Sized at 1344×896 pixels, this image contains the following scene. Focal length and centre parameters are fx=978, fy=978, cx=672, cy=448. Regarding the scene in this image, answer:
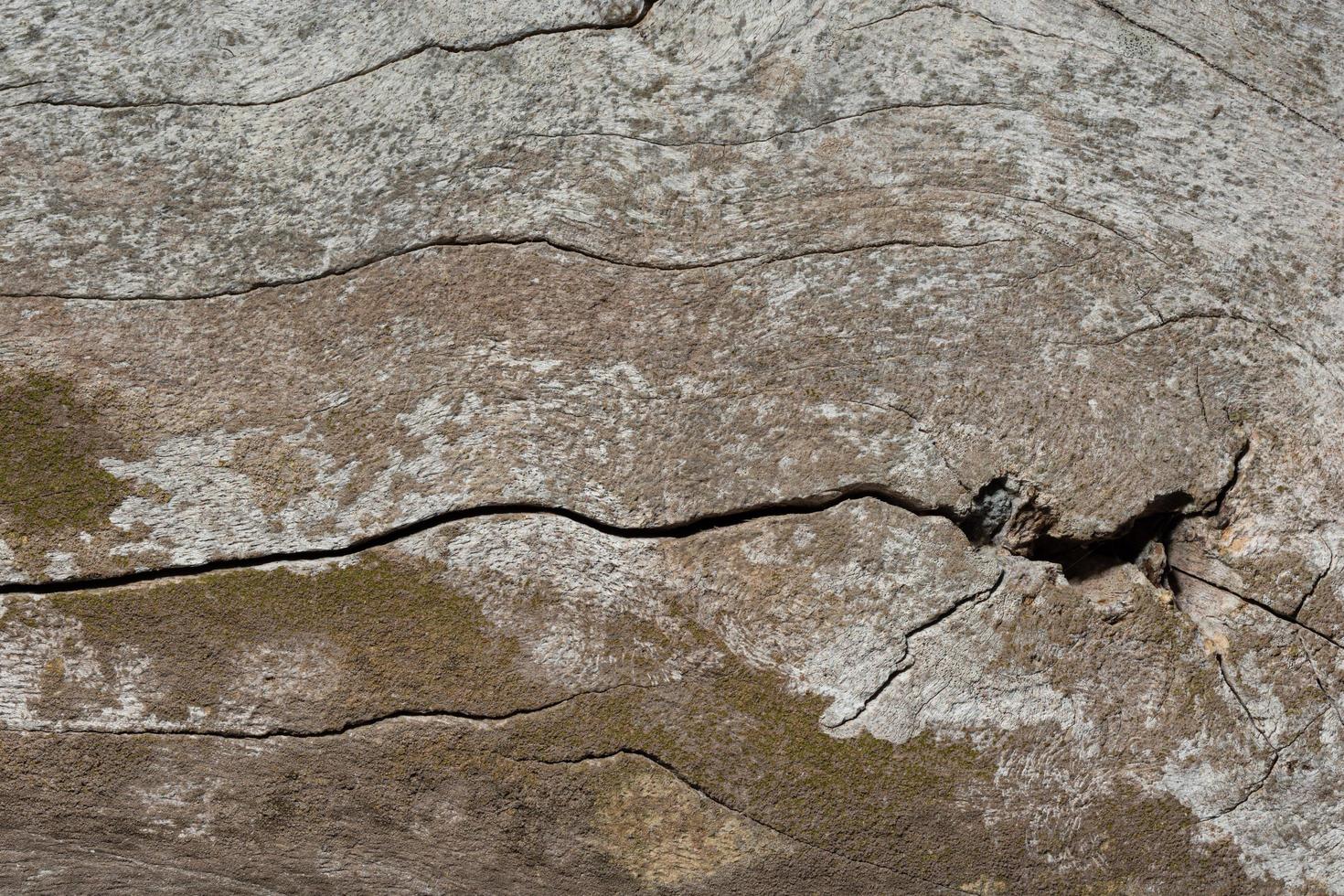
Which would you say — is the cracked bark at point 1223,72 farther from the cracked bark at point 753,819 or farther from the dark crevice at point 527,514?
the cracked bark at point 753,819

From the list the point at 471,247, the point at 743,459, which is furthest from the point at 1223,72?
the point at 471,247

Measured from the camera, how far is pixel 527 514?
5.99 feet

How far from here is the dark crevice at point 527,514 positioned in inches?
70.4

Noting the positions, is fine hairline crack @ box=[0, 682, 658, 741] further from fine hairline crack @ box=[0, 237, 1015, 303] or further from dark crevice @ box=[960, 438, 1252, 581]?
fine hairline crack @ box=[0, 237, 1015, 303]

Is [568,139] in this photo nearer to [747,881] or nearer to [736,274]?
[736,274]

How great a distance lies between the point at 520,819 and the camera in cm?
192

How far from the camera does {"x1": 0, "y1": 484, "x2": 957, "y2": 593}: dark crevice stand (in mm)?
1787

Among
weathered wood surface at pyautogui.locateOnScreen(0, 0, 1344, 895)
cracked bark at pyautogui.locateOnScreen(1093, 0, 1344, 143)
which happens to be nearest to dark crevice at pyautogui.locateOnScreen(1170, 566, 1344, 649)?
weathered wood surface at pyautogui.locateOnScreen(0, 0, 1344, 895)

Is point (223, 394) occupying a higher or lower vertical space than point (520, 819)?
higher

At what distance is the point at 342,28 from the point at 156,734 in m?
1.46

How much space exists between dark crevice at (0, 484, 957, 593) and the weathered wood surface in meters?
0.01

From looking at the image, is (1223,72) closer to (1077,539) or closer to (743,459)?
(1077,539)

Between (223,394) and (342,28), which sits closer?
(223,394)

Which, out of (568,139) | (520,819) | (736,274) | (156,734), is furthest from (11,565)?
(736,274)
